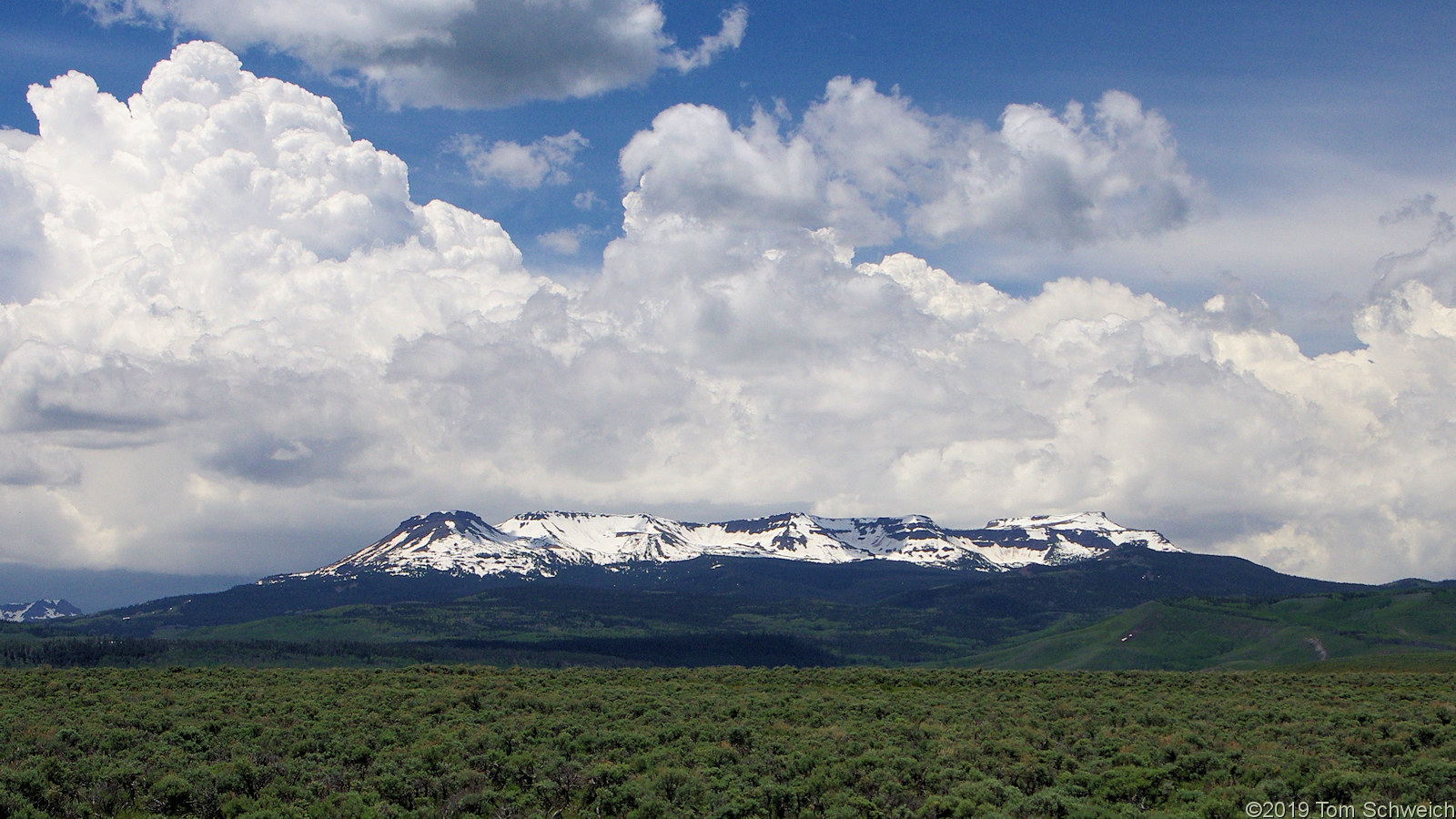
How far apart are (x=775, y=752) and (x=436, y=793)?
628 inches

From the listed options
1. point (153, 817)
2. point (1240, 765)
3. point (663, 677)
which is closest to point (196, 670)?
point (663, 677)

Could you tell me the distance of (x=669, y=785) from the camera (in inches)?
1587

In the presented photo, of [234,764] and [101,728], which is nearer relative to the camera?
[234,764]

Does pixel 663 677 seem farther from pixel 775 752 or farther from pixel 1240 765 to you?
pixel 1240 765

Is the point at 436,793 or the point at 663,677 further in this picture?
the point at 663,677

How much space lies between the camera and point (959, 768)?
42.8 m

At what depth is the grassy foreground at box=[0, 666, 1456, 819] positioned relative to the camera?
1511 inches

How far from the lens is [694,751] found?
4794 cm

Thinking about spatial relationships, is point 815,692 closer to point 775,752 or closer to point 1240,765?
point 775,752

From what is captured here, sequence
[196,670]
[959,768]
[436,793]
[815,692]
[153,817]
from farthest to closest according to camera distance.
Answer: [196,670] < [815,692] < [959,768] < [436,793] < [153,817]

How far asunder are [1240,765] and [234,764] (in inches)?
1610

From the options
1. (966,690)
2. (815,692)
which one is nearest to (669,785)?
(815,692)

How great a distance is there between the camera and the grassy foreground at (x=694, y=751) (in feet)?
126

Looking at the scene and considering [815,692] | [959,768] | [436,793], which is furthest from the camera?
[815,692]
